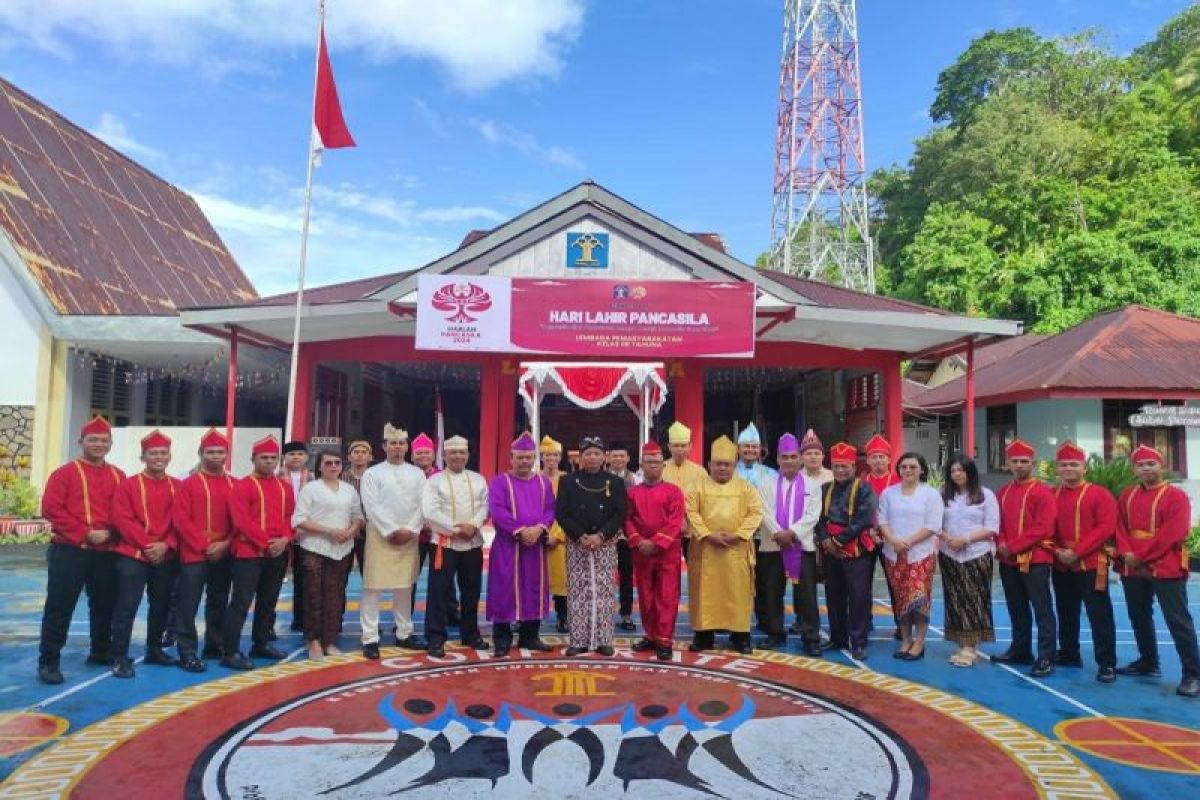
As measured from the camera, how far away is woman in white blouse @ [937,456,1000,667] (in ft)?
18.5

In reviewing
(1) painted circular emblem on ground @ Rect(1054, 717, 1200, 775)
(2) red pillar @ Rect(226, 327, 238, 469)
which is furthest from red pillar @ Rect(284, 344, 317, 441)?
(1) painted circular emblem on ground @ Rect(1054, 717, 1200, 775)

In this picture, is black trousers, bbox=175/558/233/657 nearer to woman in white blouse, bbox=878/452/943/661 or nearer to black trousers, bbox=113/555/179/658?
black trousers, bbox=113/555/179/658

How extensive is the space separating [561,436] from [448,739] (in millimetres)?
12751

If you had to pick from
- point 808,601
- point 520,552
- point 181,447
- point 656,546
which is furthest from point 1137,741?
point 181,447

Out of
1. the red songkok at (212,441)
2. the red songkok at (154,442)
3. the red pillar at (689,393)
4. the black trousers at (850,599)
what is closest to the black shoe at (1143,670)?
the black trousers at (850,599)

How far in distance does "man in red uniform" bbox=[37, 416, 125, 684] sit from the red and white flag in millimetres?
5822

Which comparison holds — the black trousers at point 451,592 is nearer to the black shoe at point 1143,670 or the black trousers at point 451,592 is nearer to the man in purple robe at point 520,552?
the man in purple robe at point 520,552

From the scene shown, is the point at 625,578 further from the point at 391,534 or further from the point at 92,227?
the point at 92,227

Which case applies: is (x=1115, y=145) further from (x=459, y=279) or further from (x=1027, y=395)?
(x=459, y=279)

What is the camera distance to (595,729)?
4.14 metres

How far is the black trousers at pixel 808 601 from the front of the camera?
583 centimetres

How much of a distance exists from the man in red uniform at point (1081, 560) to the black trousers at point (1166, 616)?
6.4 inches

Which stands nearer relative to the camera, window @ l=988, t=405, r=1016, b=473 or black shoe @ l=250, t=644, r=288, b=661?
black shoe @ l=250, t=644, r=288, b=661

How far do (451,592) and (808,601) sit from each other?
2544 mm
